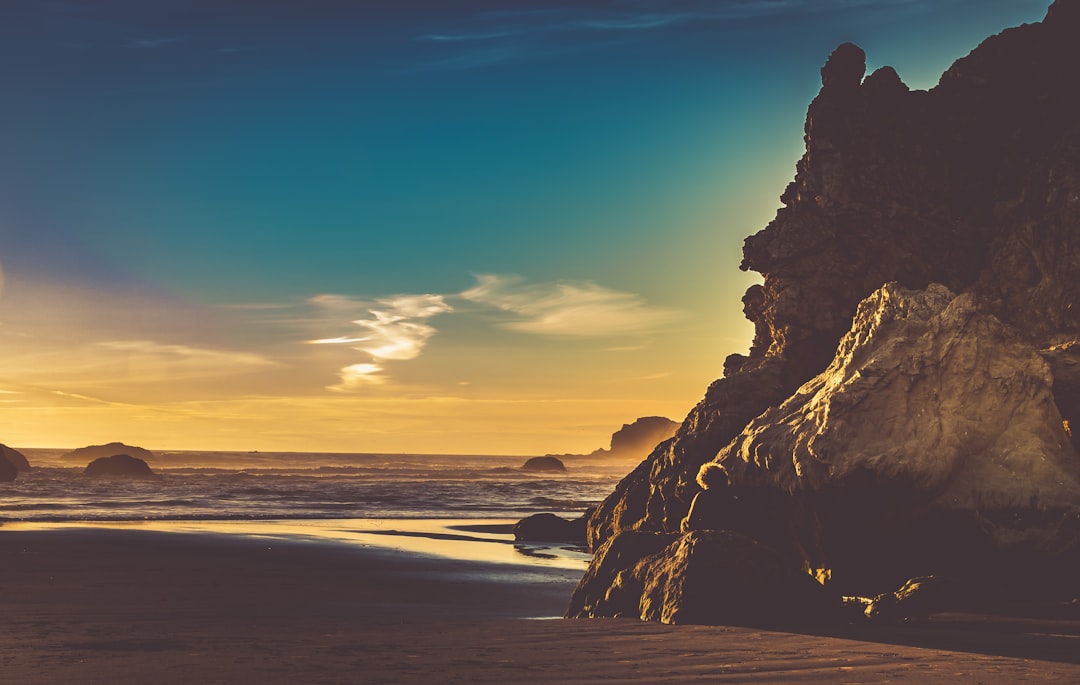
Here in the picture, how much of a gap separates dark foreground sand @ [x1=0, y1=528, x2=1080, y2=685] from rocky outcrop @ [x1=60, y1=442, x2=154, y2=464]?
443 ft

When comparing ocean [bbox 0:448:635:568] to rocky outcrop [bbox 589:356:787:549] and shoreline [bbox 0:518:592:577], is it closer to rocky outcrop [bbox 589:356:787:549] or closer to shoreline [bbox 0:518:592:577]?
shoreline [bbox 0:518:592:577]

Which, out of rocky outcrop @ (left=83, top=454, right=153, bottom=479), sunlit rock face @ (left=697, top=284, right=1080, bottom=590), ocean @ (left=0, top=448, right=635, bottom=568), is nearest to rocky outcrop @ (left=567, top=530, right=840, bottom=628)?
sunlit rock face @ (left=697, top=284, right=1080, bottom=590)

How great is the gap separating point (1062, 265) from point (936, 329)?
30.9 ft

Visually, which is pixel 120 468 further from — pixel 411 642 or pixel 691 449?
pixel 411 642

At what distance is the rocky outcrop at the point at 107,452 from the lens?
141 m

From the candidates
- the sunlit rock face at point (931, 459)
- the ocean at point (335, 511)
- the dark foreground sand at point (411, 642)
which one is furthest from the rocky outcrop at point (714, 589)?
the ocean at point (335, 511)

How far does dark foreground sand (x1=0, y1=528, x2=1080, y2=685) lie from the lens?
26.0 feet

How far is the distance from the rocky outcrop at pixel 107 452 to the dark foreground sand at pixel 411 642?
135 meters

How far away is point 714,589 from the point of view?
37.8ft

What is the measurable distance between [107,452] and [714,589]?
495ft

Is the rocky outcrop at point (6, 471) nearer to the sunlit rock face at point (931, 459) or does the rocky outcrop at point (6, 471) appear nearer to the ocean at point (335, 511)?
the ocean at point (335, 511)

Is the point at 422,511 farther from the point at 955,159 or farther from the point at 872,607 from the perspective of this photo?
the point at 872,607

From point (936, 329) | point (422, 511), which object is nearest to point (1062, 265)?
point (936, 329)

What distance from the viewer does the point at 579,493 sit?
59031mm
